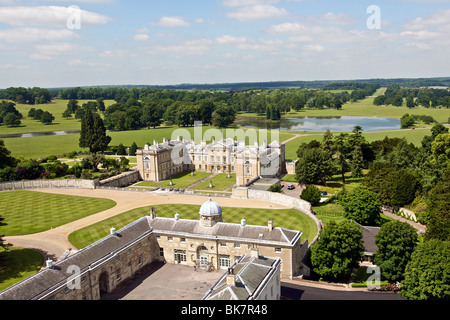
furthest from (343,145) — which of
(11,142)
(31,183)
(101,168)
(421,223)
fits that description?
(11,142)

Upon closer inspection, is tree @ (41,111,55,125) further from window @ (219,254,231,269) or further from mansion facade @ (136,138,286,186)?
window @ (219,254,231,269)

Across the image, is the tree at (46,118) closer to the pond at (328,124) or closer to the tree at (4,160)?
the pond at (328,124)

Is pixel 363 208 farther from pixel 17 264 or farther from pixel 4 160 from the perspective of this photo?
pixel 4 160

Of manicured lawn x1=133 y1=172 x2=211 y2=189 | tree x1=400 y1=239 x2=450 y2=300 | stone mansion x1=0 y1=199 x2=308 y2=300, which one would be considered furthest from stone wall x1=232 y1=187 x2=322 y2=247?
tree x1=400 y1=239 x2=450 y2=300

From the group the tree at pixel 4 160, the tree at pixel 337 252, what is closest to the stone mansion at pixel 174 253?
the tree at pixel 337 252

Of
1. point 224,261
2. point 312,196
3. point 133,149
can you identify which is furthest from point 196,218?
point 133,149
